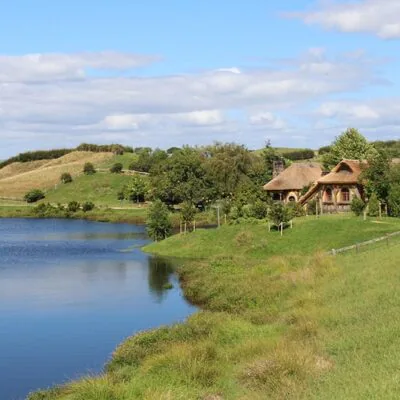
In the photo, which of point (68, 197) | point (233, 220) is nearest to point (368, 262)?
point (233, 220)

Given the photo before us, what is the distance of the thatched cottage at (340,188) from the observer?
70.4 m

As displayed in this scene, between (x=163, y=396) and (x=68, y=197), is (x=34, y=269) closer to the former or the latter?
(x=163, y=396)

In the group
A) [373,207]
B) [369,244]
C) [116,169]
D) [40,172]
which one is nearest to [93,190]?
[116,169]

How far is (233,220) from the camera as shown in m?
65.9

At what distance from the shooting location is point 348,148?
90938mm

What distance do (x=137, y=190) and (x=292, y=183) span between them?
4507cm

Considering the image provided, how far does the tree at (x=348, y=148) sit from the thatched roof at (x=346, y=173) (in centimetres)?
1792

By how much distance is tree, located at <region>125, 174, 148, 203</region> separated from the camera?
122 meters

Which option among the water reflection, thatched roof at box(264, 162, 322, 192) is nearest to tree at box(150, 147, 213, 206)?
thatched roof at box(264, 162, 322, 192)

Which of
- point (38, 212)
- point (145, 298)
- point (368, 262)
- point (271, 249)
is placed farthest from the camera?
point (38, 212)

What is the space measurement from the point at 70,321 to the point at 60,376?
31.9ft

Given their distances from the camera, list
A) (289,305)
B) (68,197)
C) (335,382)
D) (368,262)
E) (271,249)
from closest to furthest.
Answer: (335,382)
(289,305)
(368,262)
(271,249)
(68,197)

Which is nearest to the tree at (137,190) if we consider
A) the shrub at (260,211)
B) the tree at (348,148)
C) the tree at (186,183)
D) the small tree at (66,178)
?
the tree at (186,183)

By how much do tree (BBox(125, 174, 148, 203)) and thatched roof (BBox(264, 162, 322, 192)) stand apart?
136 feet
